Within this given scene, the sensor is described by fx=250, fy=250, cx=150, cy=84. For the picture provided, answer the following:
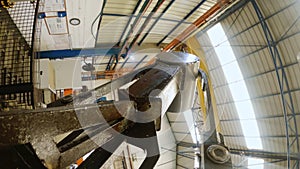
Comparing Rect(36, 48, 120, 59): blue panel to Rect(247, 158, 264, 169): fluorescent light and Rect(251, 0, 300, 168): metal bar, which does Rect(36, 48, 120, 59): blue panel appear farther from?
Rect(247, 158, 264, 169): fluorescent light

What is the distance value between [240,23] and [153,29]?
2.13 metres

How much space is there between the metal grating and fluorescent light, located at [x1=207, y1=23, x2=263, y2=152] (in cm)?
505

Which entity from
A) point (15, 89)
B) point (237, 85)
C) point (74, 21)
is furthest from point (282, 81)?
point (15, 89)

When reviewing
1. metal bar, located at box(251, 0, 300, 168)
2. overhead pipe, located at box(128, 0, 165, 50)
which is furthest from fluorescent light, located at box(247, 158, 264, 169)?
overhead pipe, located at box(128, 0, 165, 50)

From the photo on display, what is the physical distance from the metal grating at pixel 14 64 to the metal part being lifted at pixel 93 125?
1.17m

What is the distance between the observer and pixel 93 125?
1.96ft

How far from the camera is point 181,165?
33.6 feet

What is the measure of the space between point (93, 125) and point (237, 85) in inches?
270

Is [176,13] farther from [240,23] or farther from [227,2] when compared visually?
[240,23]

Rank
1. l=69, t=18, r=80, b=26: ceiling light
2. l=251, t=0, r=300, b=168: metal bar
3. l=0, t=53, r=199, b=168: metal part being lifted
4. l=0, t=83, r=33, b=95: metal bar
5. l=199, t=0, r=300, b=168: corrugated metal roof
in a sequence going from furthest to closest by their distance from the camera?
l=251, t=0, r=300, b=168: metal bar < l=199, t=0, r=300, b=168: corrugated metal roof < l=69, t=18, r=80, b=26: ceiling light < l=0, t=83, r=33, b=95: metal bar < l=0, t=53, r=199, b=168: metal part being lifted

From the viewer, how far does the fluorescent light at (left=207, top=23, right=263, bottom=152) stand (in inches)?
258

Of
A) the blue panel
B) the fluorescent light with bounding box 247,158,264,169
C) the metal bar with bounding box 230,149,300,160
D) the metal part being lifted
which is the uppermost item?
the blue panel

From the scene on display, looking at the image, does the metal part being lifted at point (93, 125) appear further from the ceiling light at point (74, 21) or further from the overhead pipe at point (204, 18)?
the overhead pipe at point (204, 18)

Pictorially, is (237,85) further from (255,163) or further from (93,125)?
(93,125)
